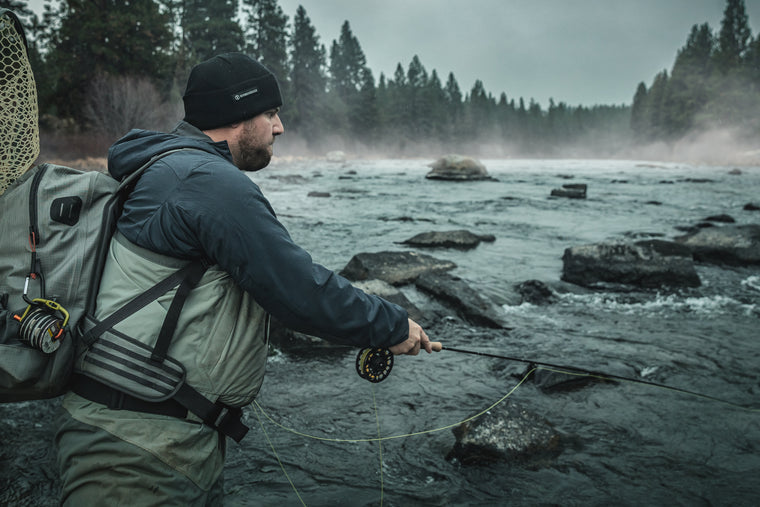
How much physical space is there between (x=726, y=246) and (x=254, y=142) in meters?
10.4

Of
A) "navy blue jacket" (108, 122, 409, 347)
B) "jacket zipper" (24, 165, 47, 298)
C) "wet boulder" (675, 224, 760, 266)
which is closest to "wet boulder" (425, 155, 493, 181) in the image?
"wet boulder" (675, 224, 760, 266)

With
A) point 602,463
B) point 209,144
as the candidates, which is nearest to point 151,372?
point 209,144

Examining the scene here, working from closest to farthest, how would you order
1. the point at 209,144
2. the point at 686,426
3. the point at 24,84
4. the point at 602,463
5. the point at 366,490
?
the point at 24,84, the point at 209,144, the point at 366,490, the point at 602,463, the point at 686,426

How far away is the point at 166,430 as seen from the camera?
1847 millimetres

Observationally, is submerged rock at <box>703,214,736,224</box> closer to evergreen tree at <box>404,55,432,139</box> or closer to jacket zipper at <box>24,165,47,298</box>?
jacket zipper at <box>24,165,47,298</box>

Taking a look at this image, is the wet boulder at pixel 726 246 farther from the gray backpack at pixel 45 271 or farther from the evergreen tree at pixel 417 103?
the evergreen tree at pixel 417 103

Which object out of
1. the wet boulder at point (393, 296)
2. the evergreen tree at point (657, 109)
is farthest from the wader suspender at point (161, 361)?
the evergreen tree at point (657, 109)

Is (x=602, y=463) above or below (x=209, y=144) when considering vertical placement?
below

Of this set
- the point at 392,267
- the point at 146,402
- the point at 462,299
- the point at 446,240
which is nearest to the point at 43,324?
the point at 146,402

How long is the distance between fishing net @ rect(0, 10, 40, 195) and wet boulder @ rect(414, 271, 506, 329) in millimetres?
5498

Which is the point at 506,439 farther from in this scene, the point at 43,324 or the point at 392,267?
the point at 392,267

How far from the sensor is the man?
1783 millimetres

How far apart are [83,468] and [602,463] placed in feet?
11.2

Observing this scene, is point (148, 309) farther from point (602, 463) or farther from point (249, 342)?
point (602, 463)
